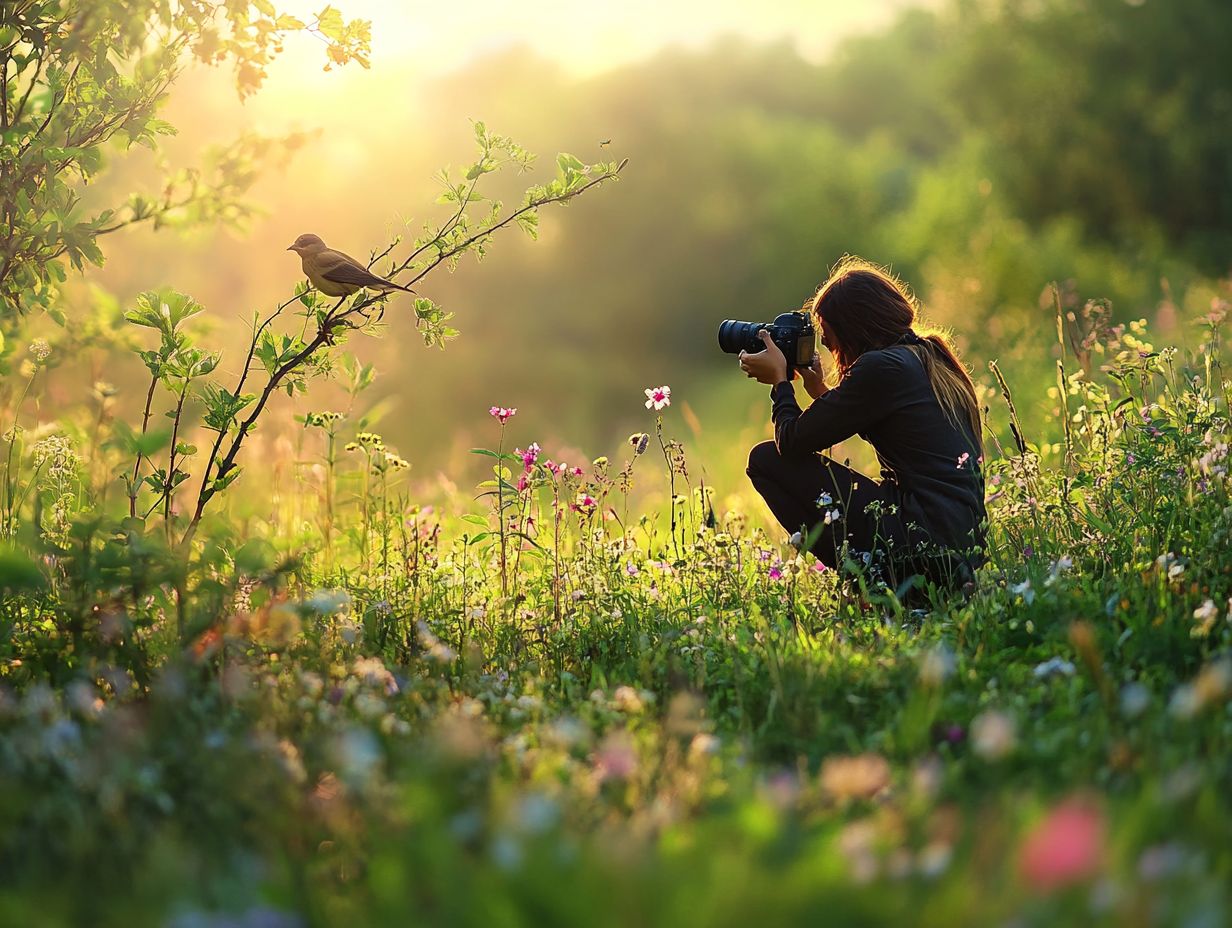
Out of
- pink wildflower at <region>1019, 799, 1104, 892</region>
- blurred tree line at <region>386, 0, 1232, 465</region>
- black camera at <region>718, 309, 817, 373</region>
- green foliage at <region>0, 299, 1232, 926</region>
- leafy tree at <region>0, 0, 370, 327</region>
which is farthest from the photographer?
blurred tree line at <region>386, 0, 1232, 465</region>

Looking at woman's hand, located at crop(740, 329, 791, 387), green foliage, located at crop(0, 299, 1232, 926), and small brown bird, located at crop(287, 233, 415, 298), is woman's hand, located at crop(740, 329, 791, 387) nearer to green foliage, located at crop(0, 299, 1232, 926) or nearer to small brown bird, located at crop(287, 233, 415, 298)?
green foliage, located at crop(0, 299, 1232, 926)

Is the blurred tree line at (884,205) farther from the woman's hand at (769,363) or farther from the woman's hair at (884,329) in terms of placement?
the woman's hand at (769,363)

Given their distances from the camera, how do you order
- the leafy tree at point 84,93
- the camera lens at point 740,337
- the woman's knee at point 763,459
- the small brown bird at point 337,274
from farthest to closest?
the camera lens at point 740,337
the woman's knee at point 763,459
the small brown bird at point 337,274
the leafy tree at point 84,93

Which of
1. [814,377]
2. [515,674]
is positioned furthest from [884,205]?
Result: [515,674]

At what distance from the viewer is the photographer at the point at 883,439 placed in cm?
431

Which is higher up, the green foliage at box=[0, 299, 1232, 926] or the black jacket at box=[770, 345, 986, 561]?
the black jacket at box=[770, 345, 986, 561]

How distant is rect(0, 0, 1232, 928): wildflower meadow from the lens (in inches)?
67.3

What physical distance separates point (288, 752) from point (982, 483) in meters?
2.86

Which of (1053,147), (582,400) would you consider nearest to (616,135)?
(582,400)

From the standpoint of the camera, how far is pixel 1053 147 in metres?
21.1

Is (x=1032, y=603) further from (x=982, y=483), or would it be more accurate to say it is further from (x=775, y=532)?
(x=775, y=532)

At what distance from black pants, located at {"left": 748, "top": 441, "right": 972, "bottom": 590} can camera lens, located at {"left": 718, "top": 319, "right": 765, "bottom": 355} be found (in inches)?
16.6

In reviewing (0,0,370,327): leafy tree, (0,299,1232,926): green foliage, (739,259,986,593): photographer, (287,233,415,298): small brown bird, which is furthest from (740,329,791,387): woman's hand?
(0,0,370,327): leafy tree

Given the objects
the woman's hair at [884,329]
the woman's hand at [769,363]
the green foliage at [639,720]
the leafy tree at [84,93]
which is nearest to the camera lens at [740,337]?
the woman's hand at [769,363]
